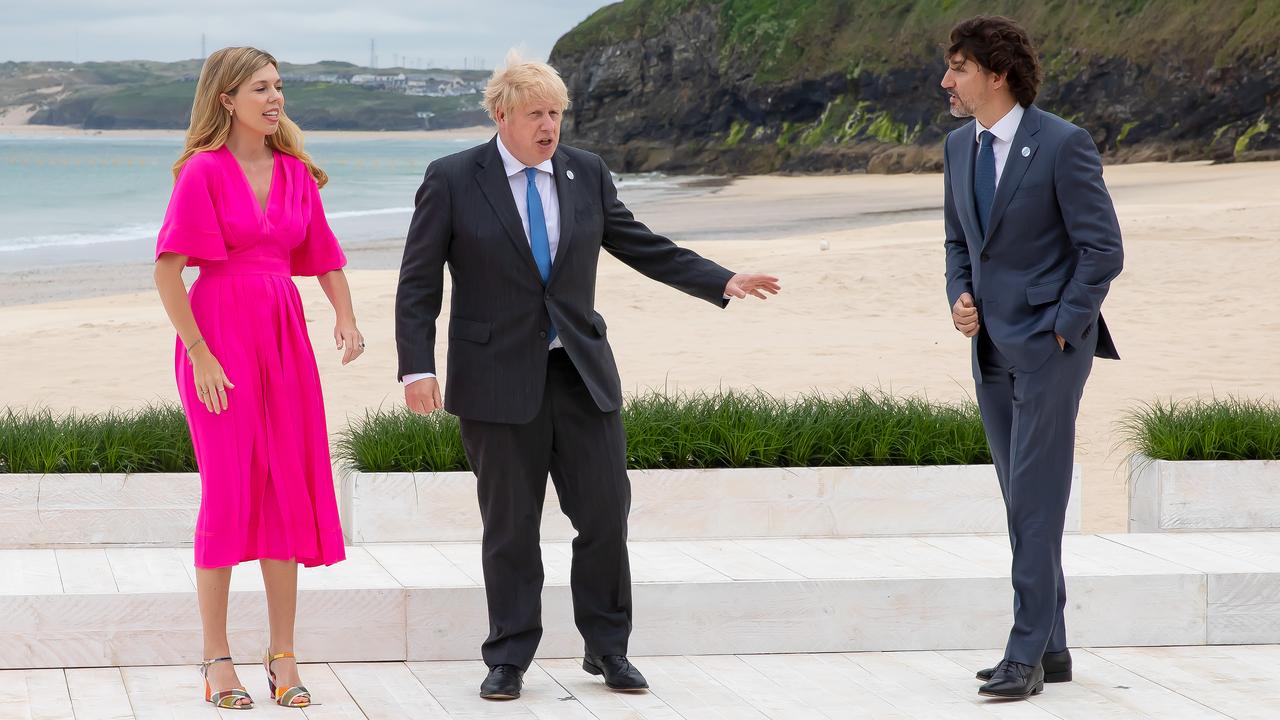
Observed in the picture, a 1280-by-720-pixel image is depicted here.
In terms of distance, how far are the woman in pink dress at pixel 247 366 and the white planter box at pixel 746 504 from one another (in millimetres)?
1194

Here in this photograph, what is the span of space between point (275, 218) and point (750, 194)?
1607 inches

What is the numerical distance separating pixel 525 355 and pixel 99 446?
2425 millimetres

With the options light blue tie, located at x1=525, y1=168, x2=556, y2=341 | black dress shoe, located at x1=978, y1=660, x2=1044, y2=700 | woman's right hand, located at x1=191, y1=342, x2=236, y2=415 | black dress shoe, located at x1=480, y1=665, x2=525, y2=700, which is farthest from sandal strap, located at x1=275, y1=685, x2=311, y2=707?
black dress shoe, located at x1=978, y1=660, x2=1044, y2=700

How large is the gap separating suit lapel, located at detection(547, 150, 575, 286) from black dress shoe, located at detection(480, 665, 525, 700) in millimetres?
1057

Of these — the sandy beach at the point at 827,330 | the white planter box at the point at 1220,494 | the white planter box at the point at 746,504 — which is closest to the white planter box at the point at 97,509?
the white planter box at the point at 746,504

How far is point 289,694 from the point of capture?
3764 millimetres

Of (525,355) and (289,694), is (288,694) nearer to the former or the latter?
(289,694)

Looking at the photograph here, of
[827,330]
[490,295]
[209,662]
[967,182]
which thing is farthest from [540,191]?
[827,330]

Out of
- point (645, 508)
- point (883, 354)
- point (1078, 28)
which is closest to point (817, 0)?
point (1078, 28)

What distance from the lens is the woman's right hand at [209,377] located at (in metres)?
3.67

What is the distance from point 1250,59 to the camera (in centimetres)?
4869

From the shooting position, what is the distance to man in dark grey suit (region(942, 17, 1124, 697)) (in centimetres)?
383

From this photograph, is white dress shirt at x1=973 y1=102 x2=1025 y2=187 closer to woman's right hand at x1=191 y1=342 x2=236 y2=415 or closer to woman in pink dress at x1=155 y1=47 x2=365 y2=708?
woman in pink dress at x1=155 y1=47 x2=365 y2=708

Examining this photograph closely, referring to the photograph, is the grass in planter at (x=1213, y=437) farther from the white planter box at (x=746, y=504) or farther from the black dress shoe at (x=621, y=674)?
the black dress shoe at (x=621, y=674)
